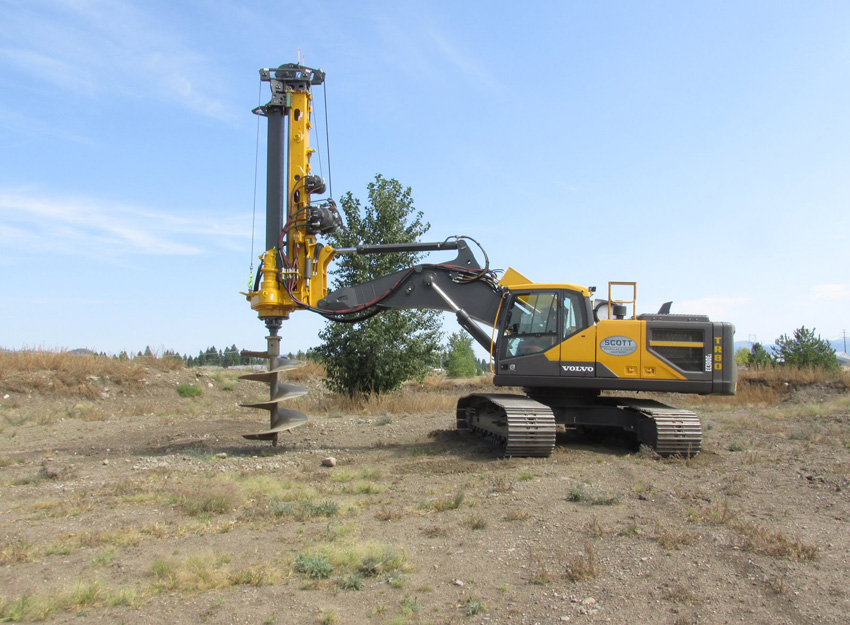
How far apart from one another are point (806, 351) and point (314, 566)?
34.1 m

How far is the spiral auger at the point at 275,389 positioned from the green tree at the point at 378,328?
9837 mm

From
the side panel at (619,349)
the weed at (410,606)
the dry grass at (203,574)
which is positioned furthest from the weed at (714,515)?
the dry grass at (203,574)

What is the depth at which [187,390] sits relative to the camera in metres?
27.6

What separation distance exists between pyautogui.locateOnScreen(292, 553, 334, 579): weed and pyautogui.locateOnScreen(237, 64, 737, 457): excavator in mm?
5274

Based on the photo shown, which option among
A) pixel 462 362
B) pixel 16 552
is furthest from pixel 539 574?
pixel 462 362

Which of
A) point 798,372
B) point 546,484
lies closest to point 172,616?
point 546,484

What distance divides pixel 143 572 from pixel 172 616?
41.7 inches

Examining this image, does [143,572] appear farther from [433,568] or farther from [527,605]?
[527,605]

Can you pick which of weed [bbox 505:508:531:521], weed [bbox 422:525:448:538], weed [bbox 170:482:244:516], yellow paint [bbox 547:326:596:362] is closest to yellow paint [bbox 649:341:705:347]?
yellow paint [bbox 547:326:596:362]

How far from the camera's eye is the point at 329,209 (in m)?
11.3

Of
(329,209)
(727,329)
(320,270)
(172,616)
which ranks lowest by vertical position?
(172,616)

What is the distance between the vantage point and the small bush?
90.1 ft

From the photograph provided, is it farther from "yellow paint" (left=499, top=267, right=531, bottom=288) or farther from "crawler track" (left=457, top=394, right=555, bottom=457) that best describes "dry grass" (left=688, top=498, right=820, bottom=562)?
"yellow paint" (left=499, top=267, right=531, bottom=288)

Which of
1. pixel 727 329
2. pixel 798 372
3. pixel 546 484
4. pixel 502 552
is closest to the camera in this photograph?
pixel 502 552
